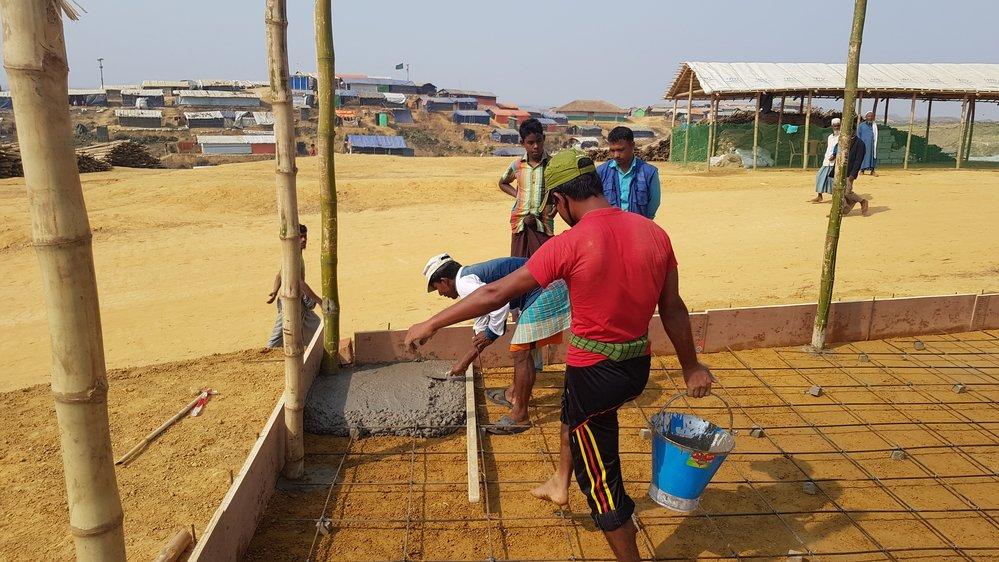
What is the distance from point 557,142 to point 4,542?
42.5m

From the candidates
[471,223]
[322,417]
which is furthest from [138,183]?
[322,417]

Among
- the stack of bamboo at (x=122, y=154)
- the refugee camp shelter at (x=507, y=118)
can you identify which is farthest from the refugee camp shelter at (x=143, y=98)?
the stack of bamboo at (x=122, y=154)

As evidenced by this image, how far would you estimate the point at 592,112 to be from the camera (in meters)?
63.8

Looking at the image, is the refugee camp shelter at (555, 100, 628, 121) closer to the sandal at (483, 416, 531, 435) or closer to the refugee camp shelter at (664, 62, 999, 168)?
the refugee camp shelter at (664, 62, 999, 168)

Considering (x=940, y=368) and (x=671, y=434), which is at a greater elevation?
(x=671, y=434)

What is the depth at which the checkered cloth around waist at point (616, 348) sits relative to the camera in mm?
2445

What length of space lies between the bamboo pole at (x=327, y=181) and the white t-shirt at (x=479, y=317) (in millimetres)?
951

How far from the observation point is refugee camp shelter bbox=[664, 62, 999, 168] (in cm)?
1702

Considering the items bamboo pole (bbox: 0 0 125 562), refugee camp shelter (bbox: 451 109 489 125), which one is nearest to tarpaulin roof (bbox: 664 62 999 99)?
bamboo pole (bbox: 0 0 125 562)

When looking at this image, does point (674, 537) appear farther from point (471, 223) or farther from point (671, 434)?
point (471, 223)

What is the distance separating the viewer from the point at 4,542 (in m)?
3.04

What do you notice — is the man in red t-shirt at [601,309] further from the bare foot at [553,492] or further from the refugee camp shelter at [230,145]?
the refugee camp shelter at [230,145]

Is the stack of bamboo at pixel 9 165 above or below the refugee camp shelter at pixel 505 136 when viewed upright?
below

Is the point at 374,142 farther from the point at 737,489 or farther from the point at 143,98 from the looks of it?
the point at 737,489
